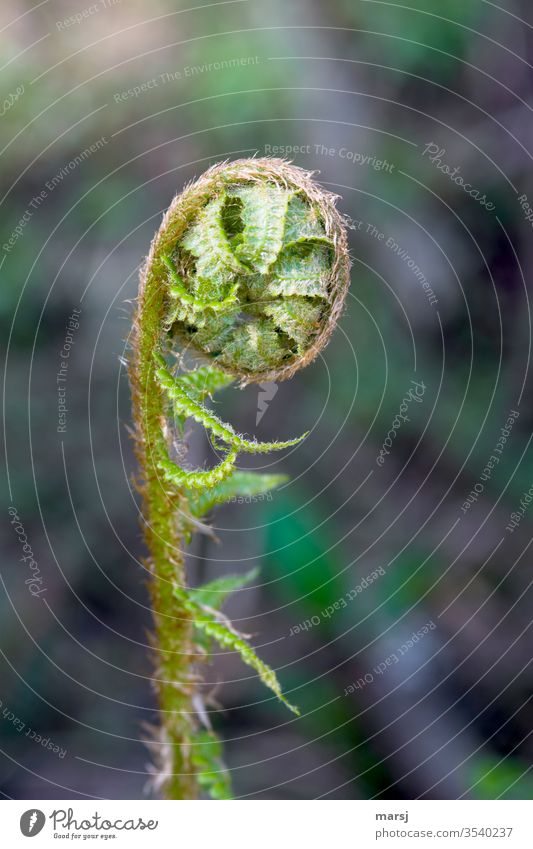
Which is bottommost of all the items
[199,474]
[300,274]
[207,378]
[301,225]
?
[199,474]

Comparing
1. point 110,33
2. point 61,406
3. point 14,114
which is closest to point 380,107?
point 110,33

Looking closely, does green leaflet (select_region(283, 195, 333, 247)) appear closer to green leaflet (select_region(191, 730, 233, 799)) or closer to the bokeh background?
green leaflet (select_region(191, 730, 233, 799))

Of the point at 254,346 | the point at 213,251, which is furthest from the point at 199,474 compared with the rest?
the point at 213,251

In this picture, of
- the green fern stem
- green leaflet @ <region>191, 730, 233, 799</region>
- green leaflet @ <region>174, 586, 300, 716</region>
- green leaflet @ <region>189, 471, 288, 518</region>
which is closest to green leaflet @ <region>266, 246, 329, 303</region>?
the green fern stem

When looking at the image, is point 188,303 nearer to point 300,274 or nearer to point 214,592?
point 300,274

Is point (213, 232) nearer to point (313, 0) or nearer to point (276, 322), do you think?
point (276, 322)

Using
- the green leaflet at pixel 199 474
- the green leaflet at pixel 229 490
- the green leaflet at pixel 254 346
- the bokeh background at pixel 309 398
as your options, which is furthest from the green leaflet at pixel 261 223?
the bokeh background at pixel 309 398

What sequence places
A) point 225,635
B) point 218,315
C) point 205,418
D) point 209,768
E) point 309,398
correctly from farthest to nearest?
point 309,398 → point 209,768 → point 225,635 → point 218,315 → point 205,418
